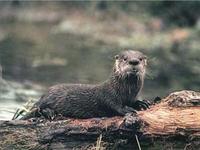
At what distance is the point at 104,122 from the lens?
24.1 ft

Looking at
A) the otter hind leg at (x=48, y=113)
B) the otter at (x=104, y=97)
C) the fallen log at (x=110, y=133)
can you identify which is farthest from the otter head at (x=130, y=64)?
the otter hind leg at (x=48, y=113)

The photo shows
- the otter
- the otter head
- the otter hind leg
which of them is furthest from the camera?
the otter hind leg

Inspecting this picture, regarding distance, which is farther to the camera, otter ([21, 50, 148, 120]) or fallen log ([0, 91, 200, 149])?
otter ([21, 50, 148, 120])

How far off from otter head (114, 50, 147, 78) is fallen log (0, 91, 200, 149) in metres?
0.42

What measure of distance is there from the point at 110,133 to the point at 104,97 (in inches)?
28.8

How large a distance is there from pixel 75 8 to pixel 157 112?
26843 mm

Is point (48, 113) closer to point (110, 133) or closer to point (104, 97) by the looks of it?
point (104, 97)

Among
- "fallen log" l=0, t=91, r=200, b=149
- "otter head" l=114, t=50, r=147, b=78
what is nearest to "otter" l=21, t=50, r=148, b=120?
"otter head" l=114, t=50, r=147, b=78

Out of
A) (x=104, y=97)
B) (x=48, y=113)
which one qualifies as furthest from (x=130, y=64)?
(x=48, y=113)

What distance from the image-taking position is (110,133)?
7.25 m

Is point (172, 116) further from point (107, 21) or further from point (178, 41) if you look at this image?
point (107, 21)

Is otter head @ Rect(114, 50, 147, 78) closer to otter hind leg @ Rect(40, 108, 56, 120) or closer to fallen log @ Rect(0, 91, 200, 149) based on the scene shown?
fallen log @ Rect(0, 91, 200, 149)

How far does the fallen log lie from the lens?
720cm

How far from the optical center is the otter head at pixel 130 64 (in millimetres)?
7426
